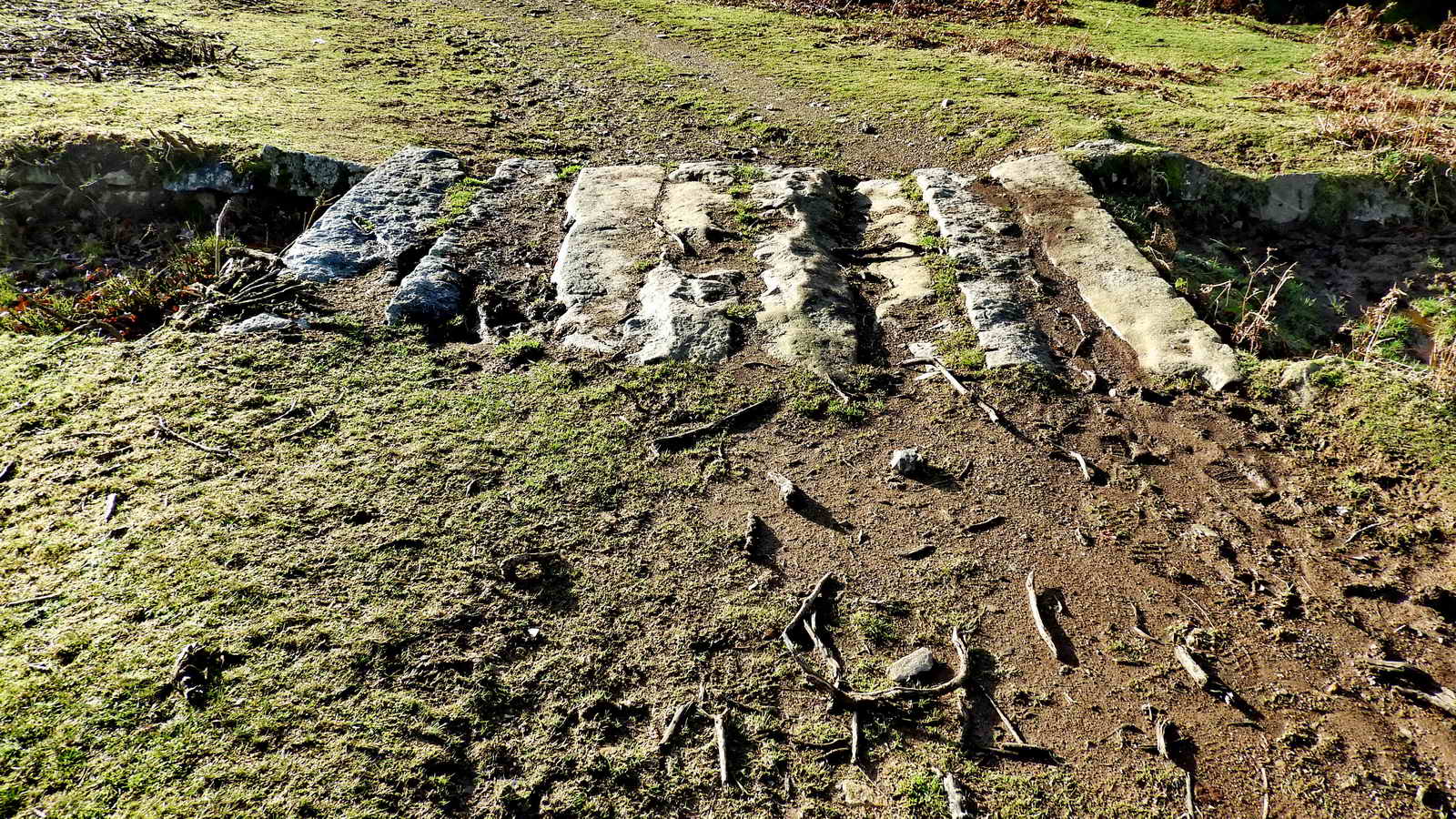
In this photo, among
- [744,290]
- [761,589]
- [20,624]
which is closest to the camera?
[20,624]

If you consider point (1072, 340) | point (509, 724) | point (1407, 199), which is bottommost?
point (509, 724)

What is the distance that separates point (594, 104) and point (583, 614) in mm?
7166

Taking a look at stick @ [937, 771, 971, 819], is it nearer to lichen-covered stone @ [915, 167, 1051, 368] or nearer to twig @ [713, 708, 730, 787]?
twig @ [713, 708, 730, 787]

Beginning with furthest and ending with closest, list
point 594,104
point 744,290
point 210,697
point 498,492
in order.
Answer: point 594,104
point 744,290
point 498,492
point 210,697

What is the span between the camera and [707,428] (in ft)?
13.2

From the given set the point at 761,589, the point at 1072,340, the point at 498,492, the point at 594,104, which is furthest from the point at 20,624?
the point at 594,104

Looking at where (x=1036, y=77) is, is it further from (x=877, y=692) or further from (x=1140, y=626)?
(x=877, y=692)

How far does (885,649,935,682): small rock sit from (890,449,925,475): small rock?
1.08 meters

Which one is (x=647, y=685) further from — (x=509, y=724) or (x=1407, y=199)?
(x=1407, y=199)

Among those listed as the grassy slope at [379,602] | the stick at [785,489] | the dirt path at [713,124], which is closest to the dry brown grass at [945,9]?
the dirt path at [713,124]

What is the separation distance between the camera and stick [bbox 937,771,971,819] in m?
2.40

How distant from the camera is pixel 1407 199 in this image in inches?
257

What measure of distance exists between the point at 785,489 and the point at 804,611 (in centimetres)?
74

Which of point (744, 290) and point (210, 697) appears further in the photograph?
point (744, 290)
